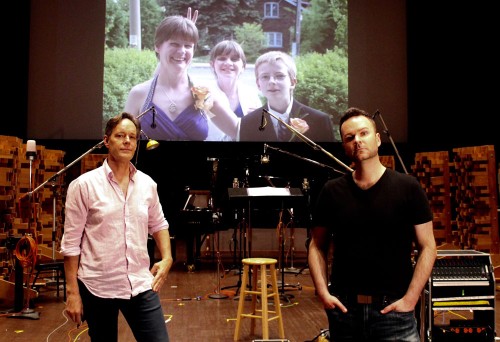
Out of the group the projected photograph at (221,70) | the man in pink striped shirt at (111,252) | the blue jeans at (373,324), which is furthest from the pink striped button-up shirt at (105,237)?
the projected photograph at (221,70)

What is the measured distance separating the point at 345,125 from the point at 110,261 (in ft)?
3.66

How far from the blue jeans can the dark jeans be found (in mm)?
789

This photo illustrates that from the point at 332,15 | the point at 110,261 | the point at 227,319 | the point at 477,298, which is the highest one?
the point at 332,15

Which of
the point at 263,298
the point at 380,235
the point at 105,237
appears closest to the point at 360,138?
the point at 380,235

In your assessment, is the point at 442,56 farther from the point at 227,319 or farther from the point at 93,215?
the point at 93,215

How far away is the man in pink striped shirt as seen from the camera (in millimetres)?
2227

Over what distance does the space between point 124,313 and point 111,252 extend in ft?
0.91

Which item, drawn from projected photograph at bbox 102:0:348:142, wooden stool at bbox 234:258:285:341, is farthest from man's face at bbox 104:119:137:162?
projected photograph at bbox 102:0:348:142

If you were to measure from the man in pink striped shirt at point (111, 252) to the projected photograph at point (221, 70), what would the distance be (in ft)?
24.0

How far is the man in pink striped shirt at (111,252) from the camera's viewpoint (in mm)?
2227

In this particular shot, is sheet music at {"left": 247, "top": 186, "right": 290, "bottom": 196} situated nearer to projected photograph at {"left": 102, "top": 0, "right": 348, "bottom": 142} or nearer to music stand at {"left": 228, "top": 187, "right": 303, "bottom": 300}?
music stand at {"left": 228, "top": 187, "right": 303, "bottom": 300}

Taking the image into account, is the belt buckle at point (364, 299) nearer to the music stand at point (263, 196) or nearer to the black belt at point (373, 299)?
the black belt at point (373, 299)

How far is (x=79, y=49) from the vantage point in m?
9.93

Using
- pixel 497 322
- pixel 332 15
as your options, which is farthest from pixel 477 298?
pixel 332 15
